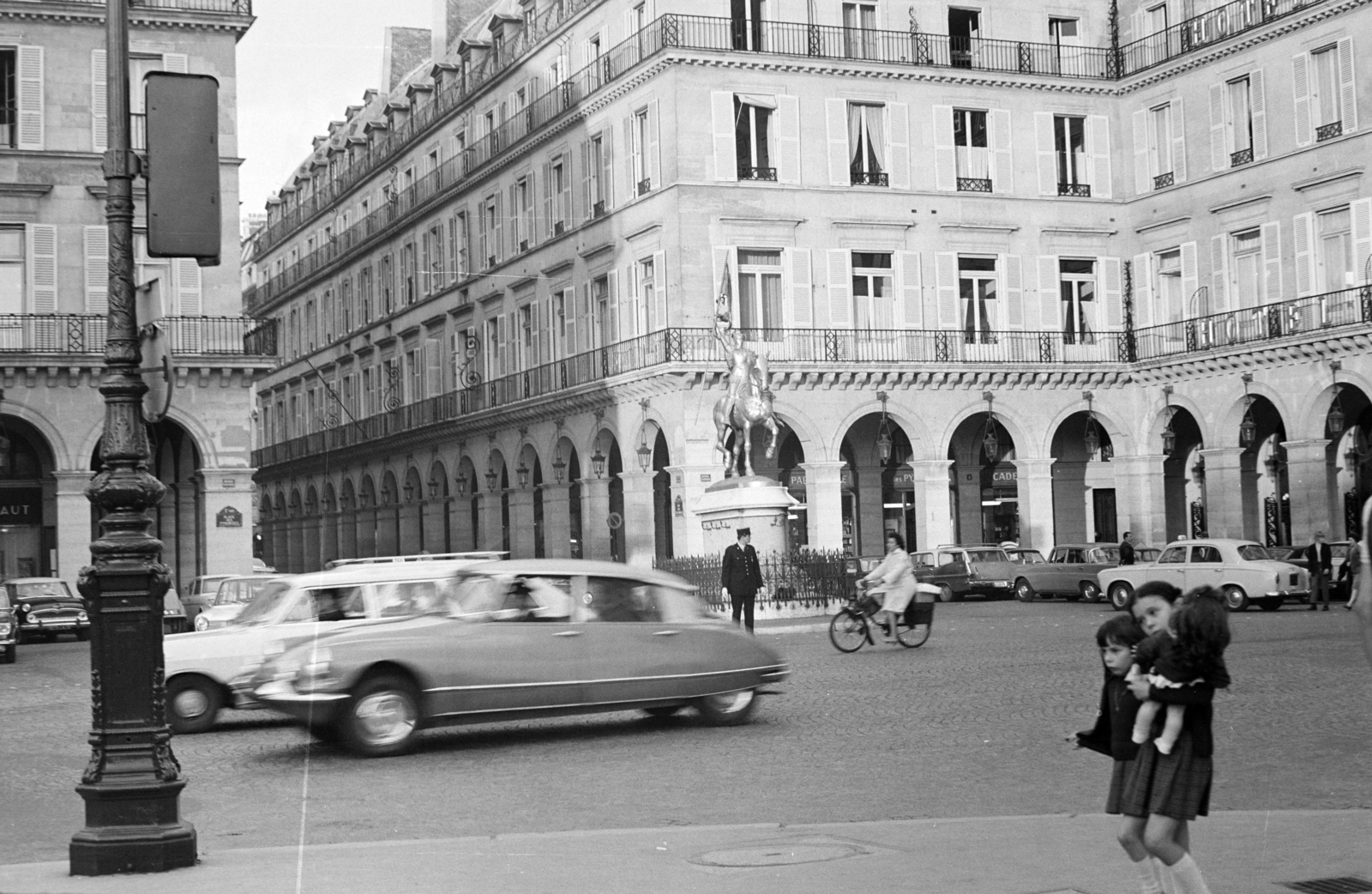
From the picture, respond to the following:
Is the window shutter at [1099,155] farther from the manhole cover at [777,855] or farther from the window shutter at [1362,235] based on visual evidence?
the manhole cover at [777,855]

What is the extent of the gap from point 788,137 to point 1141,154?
34.2 feet

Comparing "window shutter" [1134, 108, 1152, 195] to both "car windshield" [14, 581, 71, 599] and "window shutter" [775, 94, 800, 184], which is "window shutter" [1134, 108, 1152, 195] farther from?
"car windshield" [14, 581, 71, 599]

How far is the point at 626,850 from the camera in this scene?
31.3 feet

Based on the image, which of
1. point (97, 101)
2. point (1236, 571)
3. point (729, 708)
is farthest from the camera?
point (97, 101)

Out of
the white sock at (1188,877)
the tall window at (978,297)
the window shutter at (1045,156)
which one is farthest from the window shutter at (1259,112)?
the white sock at (1188,877)

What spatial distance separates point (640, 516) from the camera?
48.7m

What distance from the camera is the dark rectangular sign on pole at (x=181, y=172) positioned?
8883mm

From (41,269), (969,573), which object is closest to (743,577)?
(969,573)

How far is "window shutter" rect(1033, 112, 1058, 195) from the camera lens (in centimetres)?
5022

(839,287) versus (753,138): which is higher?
(753,138)

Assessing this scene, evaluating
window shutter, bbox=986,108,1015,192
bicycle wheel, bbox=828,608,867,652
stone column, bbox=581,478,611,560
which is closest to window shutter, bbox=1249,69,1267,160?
window shutter, bbox=986,108,1015,192

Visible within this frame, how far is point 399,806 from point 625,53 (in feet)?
126

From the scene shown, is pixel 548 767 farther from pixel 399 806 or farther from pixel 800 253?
pixel 800 253

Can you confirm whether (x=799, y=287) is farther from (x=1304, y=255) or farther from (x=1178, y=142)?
(x=1304, y=255)
